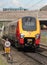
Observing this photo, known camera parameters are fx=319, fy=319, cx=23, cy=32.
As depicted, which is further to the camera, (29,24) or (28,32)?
(29,24)

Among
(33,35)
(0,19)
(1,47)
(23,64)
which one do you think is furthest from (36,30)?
(0,19)

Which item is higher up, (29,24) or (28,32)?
(29,24)

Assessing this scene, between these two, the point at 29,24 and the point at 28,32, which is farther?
the point at 29,24

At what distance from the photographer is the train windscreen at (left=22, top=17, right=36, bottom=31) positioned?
1132 inches

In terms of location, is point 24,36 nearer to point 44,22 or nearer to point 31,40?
point 31,40

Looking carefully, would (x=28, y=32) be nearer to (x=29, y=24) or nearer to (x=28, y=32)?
(x=28, y=32)

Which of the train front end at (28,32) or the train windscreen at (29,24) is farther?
the train windscreen at (29,24)

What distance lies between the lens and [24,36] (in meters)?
28.2

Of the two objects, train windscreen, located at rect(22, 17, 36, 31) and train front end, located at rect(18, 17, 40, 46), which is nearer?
train front end, located at rect(18, 17, 40, 46)

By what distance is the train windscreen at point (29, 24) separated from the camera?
28.8 metres

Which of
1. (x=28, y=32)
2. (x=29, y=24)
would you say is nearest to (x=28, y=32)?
(x=28, y=32)

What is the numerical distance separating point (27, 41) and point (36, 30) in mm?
1291

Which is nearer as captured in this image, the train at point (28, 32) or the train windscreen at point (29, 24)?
the train at point (28, 32)

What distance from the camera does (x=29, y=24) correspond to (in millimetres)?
28766
